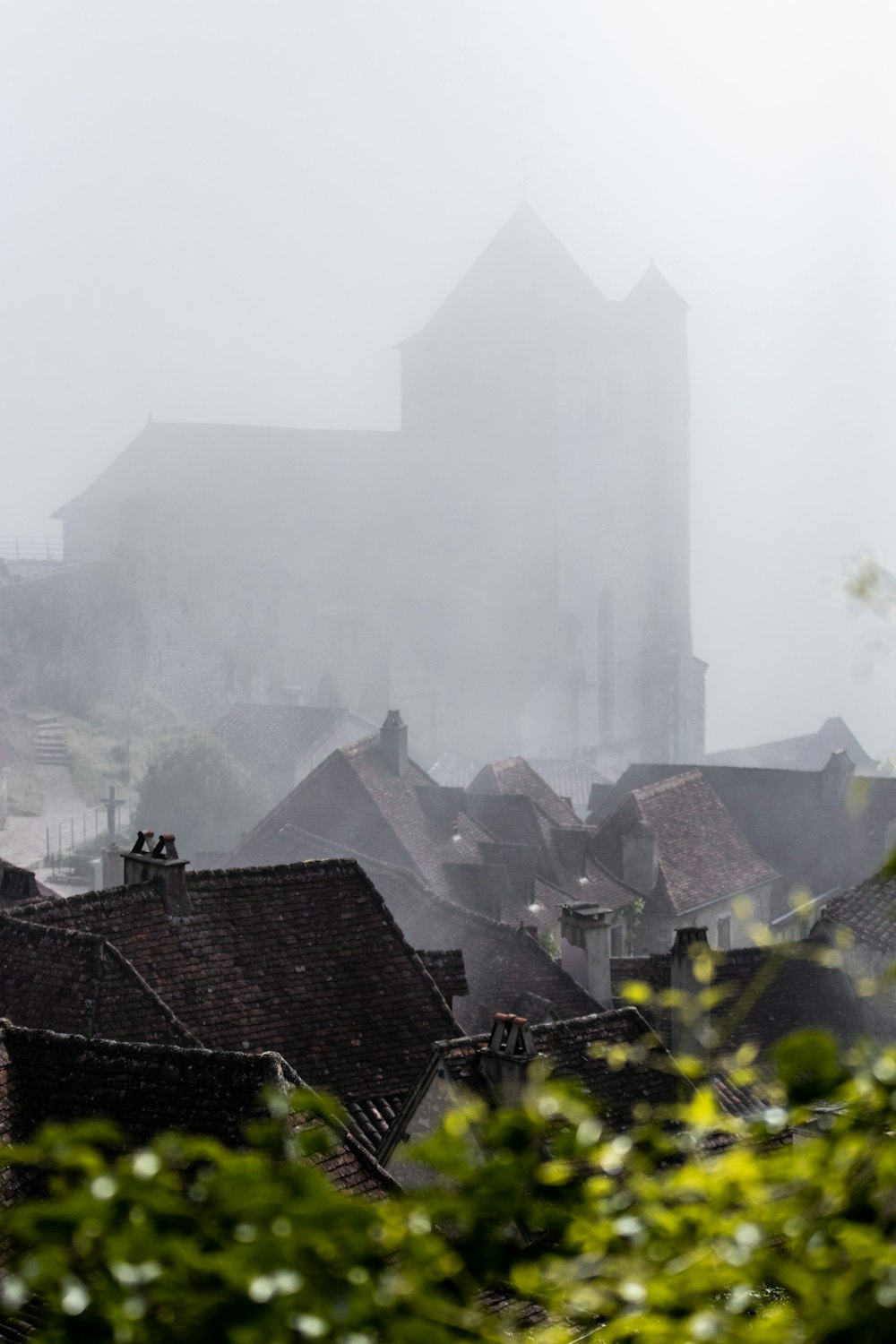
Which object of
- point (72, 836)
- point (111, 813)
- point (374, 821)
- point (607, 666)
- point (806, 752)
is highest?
point (374, 821)

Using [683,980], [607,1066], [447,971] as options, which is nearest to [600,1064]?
[607,1066]

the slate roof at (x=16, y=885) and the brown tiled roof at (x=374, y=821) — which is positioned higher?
the slate roof at (x=16, y=885)

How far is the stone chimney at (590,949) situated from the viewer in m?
21.3

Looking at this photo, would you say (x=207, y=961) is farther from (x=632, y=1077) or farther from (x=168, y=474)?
(x=168, y=474)

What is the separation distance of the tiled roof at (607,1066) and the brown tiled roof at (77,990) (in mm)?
2398

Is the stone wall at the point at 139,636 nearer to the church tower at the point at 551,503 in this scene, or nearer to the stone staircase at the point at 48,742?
the stone staircase at the point at 48,742

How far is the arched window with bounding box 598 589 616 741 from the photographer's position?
2751 inches

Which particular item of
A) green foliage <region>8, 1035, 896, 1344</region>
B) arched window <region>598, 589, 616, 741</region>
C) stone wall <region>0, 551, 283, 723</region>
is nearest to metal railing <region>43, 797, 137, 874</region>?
stone wall <region>0, 551, 283, 723</region>

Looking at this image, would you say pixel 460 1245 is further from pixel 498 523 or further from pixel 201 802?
pixel 498 523

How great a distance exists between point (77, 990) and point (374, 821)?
2090 centimetres

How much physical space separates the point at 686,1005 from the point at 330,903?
12257 mm

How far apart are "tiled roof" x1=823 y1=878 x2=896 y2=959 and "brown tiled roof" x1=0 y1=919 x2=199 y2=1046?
27.2 ft

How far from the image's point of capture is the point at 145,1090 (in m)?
10.2

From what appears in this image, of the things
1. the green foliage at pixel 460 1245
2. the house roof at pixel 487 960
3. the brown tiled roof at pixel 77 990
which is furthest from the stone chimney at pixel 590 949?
the green foliage at pixel 460 1245
